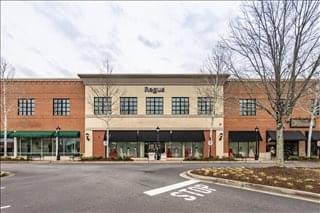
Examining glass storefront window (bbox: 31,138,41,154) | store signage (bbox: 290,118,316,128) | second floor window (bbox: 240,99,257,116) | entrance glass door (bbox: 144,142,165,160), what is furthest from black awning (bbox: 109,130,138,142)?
store signage (bbox: 290,118,316,128)

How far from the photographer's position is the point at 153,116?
4712 cm

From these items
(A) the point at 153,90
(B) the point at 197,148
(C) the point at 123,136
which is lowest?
(B) the point at 197,148

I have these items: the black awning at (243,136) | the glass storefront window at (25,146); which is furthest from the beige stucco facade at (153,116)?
the glass storefront window at (25,146)

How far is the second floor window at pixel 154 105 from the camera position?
155 feet

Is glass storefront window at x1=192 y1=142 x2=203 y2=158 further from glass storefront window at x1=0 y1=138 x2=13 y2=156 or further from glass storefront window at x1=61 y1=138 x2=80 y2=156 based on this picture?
glass storefront window at x1=0 y1=138 x2=13 y2=156

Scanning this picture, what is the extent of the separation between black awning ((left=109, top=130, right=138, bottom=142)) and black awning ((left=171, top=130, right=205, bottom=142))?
14.8 ft

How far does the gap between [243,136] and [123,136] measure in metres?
14.0

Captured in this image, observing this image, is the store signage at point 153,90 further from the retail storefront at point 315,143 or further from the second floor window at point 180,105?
the retail storefront at point 315,143

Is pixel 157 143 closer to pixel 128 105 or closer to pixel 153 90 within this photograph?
pixel 128 105

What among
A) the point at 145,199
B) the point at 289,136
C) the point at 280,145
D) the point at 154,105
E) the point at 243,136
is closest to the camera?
the point at 145,199

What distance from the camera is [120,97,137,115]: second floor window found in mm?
47375

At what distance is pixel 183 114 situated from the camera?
4731cm

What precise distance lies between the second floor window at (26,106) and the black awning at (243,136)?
2373 centimetres

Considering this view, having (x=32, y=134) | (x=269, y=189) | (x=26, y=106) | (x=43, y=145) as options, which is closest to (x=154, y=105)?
(x=43, y=145)
